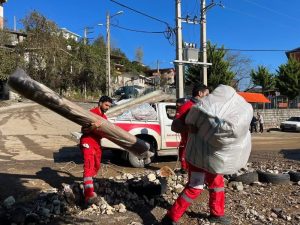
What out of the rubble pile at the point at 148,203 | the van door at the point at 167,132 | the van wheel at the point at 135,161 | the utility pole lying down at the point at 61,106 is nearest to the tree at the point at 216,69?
the van door at the point at 167,132

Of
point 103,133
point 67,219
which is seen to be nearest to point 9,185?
point 67,219

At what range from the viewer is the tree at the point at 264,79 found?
5647cm

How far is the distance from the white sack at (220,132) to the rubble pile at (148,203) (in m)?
1.04

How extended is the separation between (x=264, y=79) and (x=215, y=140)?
5368 cm

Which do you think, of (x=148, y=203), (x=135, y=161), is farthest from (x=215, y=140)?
(x=135, y=161)

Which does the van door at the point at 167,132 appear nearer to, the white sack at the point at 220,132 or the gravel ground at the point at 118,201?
the gravel ground at the point at 118,201

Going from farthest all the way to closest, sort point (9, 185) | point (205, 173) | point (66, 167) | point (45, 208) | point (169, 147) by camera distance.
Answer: point (169, 147) < point (66, 167) < point (9, 185) < point (45, 208) < point (205, 173)

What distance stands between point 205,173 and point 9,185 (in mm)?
4121

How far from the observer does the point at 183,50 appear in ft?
71.8

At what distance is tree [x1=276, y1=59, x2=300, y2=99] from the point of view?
50.9 m

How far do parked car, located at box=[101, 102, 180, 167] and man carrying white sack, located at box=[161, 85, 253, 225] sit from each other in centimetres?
586

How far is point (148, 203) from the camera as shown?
6688mm

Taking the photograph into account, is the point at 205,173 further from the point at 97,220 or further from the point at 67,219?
the point at 67,219

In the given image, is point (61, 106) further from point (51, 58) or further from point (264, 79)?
point (264, 79)
